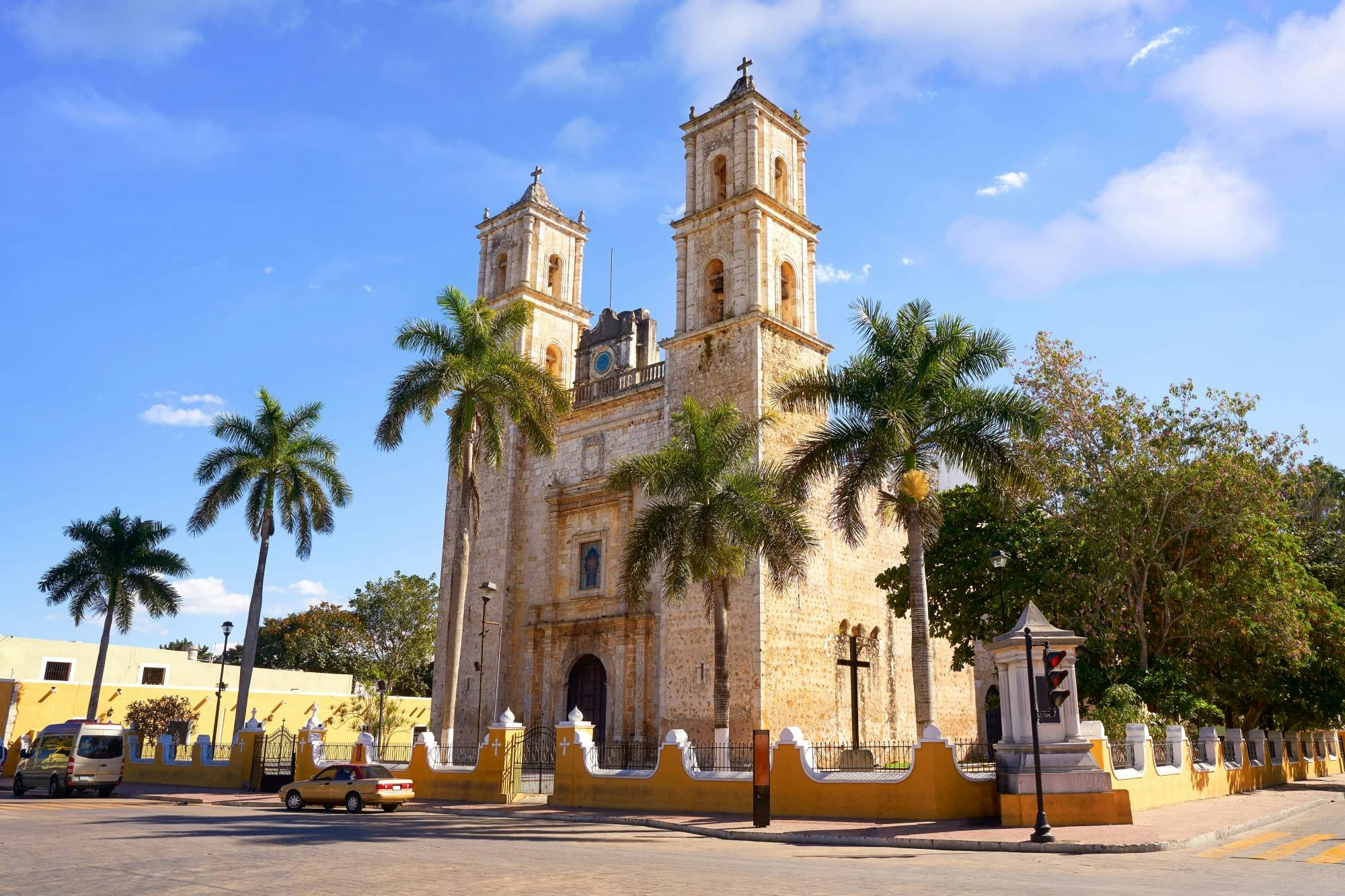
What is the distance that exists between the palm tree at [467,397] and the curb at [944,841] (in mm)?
6570

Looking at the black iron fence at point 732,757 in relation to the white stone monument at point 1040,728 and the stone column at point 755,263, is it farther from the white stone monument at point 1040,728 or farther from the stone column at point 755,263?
the stone column at point 755,263

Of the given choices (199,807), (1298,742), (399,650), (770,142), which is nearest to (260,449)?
(199,807)

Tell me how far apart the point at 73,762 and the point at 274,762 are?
4.40m

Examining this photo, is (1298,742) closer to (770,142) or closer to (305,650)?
(770,142)

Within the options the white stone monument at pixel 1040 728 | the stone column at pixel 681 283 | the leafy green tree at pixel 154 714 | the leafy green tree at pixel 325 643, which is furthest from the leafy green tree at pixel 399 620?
the white stone monument at pixel 1040 728

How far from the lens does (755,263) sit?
2588 cm

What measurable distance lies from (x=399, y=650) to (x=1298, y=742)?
1416 inches

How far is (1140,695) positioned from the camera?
19.7m

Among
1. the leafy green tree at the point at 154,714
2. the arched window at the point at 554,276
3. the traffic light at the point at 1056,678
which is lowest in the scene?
the leafy green tree at the point at 154,714

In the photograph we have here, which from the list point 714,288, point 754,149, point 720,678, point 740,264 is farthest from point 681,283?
point 720,678

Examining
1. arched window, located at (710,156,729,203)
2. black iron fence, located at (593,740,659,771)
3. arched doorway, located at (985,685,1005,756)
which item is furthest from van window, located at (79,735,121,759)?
arched doorway, located at (985,685,1005,756)

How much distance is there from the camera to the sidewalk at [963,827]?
11531mm

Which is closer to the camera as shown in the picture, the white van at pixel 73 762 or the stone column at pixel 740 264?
the white van at pixel 73 762

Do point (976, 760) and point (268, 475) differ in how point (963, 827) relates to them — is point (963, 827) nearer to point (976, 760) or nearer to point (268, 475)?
point (976, 760)
